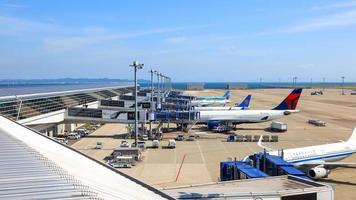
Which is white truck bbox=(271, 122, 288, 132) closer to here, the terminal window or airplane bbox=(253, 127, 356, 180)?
airplane bbox=(253, 127, 356, 180)

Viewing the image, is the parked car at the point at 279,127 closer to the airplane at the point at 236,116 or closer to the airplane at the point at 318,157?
the airplane at the point at 236,116

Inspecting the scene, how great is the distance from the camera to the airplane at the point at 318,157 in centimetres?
3662

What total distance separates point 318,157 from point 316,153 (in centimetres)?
44

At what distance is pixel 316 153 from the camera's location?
40406 millimetres

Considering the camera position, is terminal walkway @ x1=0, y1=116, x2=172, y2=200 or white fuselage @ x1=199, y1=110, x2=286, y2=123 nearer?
terminal walkway @ x1=0, y1=116, x2=172, y2=200

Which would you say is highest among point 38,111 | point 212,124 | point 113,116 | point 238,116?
point 38,111

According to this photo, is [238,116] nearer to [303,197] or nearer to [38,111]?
[38,111]

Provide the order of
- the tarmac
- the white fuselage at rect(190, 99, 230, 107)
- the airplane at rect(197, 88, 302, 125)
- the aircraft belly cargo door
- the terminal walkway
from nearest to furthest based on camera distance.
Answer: the terminal walkway < the aircraft belly cargo door < the tarmac < the airplane at rect(197, 88, 302, 125) < the white fuselage at rect(190, 99, 230, 107)

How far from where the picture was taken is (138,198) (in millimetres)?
13047

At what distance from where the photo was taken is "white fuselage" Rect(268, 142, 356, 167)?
127ft

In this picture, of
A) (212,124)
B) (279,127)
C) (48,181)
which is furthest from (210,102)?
(48,181)

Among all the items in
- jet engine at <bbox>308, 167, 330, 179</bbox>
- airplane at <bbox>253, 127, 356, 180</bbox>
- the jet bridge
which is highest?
the jet bridge

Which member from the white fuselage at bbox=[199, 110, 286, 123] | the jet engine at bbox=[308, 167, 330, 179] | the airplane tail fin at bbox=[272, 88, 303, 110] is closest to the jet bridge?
the white fuselage at bbox=[199, 110, 286, 123]

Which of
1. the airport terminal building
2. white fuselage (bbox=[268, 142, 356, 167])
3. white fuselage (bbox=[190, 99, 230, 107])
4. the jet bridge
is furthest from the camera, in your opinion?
white fuselage (bbox=[190, 99, 230, 107])
